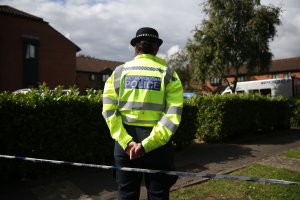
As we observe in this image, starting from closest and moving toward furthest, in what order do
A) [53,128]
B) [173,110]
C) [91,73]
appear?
[173,110] < [53,128] < [91,73]

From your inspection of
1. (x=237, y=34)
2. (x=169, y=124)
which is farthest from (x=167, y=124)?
(x=237, y=34)

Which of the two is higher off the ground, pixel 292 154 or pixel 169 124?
pixel 169 124

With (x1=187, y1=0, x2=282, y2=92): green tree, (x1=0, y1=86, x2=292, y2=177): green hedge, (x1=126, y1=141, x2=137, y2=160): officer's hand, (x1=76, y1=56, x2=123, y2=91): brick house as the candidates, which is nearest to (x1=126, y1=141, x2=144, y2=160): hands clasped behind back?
(x1=126, y1=141, x2=137, y2=160): officer's hand

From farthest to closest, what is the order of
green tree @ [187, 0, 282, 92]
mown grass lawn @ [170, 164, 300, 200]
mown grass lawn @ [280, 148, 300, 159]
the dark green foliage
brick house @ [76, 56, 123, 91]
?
brick house @ [76, 56, 123, 91], green tree @ [187, 0, 282, 92], mown grass lawn @ [280, 148, 300, 159], the dark green foliage, mown grass lawn @ [170, 164, 300, 200]

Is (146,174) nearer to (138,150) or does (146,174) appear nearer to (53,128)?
(138,150)

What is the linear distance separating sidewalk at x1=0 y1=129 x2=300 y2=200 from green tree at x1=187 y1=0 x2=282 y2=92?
1526 cm

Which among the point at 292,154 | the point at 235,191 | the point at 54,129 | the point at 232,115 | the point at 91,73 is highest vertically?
the point at 91,73

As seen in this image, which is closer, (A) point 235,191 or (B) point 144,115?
(B) point 144,115

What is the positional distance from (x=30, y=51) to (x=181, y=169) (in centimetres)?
2647

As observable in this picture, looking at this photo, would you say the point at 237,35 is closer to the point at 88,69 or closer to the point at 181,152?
the point at 181,152

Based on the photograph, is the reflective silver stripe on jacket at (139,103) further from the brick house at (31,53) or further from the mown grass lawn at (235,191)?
the brick house at (31,53)

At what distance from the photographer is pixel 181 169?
766 cm

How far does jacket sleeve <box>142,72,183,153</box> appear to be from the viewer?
3086mm

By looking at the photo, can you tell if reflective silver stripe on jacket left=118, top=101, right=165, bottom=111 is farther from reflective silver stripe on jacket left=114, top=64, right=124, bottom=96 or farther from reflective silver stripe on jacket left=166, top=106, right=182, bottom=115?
reflective silver stripe on jacket left=114, top=64, right=124, bottom=96
